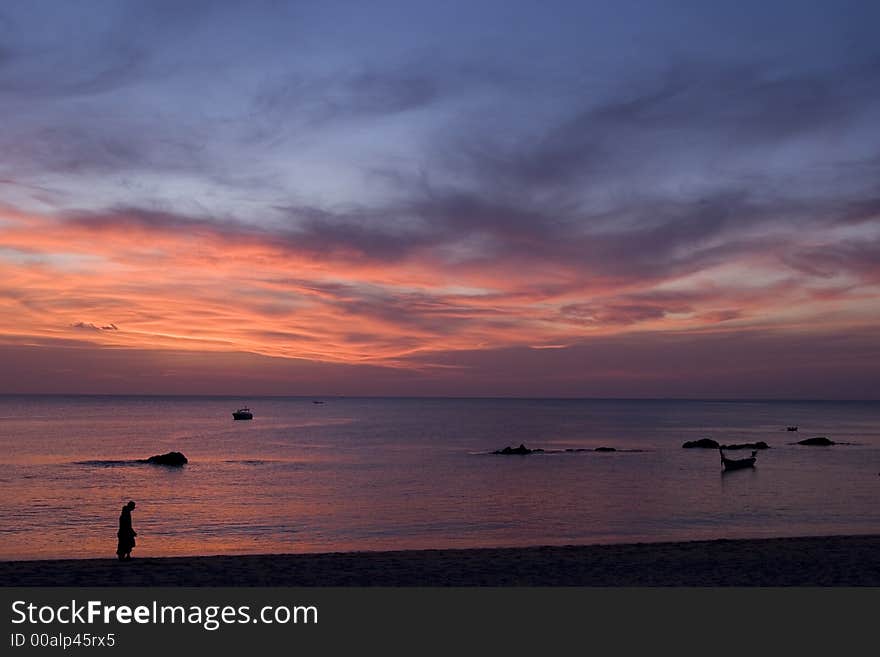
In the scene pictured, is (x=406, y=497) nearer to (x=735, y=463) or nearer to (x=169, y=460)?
(x=169, y=460)

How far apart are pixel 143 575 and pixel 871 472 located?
72.7 m

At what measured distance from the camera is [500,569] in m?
22.6

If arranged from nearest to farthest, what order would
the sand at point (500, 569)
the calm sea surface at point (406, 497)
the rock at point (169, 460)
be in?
the sand at point (500, 569) → the calm sea surface at point (406, 497) → the rock at point (169, 460)

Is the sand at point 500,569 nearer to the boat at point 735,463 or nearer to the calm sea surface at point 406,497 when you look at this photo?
the calm sea surface at point 406,497

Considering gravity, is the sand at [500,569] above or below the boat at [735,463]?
above

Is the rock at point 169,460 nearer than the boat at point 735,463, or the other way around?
the boat at point 735,463

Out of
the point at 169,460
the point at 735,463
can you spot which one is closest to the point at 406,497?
the point at 169,460

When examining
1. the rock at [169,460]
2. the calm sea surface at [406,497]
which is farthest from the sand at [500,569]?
the rock at [169,460]

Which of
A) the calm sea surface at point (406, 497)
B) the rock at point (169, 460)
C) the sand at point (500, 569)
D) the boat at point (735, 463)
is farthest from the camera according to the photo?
the rock at point (169, 460)

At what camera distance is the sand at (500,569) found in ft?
67.3

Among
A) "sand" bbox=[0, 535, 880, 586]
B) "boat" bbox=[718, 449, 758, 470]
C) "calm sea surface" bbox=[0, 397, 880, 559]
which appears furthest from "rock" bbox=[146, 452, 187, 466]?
"boat" bbox=[718, 449, 758, 470]

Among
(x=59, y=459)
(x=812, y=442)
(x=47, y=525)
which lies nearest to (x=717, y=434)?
(x=812, y=442)

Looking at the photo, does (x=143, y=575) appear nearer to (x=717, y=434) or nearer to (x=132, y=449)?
(x=132, y=449)
